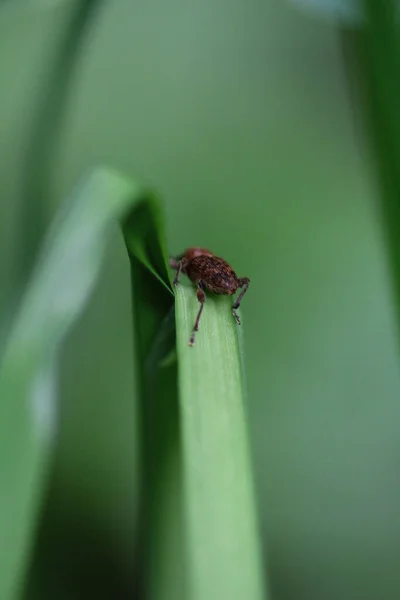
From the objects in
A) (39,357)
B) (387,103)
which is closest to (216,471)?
(39,357)

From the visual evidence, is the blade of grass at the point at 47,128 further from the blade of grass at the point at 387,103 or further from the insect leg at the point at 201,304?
the blade of grass at the point at 387,103

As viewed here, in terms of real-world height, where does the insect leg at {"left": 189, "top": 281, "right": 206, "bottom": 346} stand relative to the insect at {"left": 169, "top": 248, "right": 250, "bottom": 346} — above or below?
below

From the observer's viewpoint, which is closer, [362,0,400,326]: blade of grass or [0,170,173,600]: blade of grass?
[0,170,173,600]: blade of grass

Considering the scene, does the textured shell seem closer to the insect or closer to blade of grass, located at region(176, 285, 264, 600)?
the insect

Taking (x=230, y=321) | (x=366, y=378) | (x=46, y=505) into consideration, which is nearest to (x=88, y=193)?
(x=230, y=321)

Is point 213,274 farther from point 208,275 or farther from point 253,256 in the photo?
point 253,256

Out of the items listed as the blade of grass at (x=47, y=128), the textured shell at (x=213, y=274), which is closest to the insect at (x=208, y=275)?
the textured shell at (x=213, y=274)

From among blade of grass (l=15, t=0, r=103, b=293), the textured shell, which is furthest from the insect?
blade of grass (l=15, t=0, r=103, b=293)
